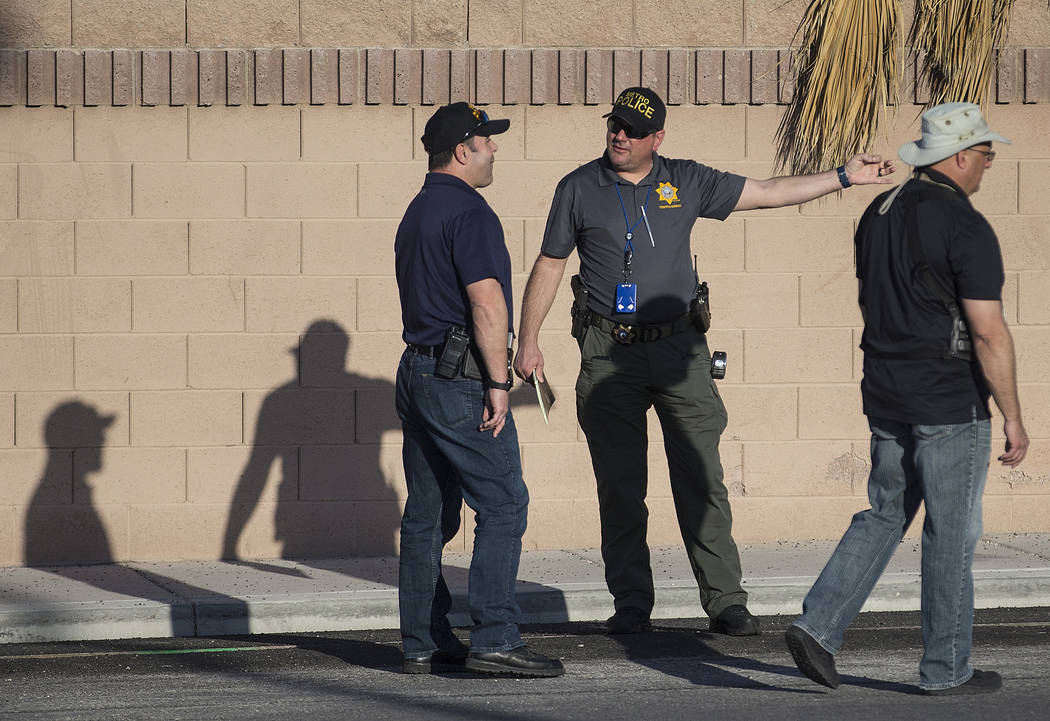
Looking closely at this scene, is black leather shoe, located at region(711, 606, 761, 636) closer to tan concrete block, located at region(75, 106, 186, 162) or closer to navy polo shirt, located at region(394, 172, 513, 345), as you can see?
navy polo shirt, located at region(394, 172, 513, 345)

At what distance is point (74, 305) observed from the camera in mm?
8172

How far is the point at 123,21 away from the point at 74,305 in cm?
151

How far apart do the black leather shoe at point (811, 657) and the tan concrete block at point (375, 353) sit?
12.0 ft

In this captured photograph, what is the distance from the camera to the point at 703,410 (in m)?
6.54

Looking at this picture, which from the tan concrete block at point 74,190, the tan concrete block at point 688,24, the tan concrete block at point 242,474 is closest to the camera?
the tan concrete block at point 74,190

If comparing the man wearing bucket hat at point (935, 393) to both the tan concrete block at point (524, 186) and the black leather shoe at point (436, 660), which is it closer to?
the black leather shoe at point (436, 660)

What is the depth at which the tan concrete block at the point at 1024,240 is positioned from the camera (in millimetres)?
8555

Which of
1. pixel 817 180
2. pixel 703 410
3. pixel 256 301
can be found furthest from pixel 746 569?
pixel 256 301

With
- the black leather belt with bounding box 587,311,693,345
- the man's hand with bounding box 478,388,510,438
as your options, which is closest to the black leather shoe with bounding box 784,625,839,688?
the man's hand with bounding box 478,388,510,438

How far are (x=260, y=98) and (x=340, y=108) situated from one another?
0.42 meters

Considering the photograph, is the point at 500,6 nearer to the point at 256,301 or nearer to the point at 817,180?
the point at 256,301

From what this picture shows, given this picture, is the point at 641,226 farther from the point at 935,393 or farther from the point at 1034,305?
the point at 1034,305

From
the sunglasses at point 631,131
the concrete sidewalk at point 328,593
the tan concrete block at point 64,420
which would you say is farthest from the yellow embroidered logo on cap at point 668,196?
the tan concrete block at point 64,420

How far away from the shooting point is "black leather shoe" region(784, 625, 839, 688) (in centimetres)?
505
